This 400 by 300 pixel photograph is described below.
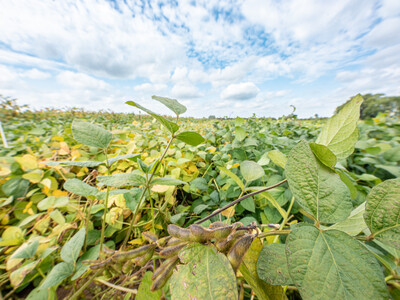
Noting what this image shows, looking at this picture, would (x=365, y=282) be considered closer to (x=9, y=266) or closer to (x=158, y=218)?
(x=158, y=218)

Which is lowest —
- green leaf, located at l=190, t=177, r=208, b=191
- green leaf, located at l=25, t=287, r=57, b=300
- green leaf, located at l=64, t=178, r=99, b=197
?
green leaf, located at l=25, t=287, r=57, b=300

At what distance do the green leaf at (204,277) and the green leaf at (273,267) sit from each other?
0.05 metres

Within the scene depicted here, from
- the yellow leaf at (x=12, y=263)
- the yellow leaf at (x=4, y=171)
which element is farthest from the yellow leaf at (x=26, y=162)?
the yellow leaf at (x=12, y=263)

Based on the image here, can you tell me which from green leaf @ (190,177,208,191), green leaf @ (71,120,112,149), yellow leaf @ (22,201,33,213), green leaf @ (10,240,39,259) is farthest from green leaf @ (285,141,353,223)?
yellow leaf @ (22,201,33,213)

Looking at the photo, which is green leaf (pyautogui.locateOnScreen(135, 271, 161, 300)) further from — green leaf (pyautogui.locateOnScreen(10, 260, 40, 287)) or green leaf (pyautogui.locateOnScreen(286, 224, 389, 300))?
green leaf (pyautogui.locateOnScreen(10, 260, 40, 287))

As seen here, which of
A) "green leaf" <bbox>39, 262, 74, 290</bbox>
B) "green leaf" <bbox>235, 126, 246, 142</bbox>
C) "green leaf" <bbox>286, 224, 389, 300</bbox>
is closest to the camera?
"green leaf" <bbox>286, 224, 389, 300</bbox>

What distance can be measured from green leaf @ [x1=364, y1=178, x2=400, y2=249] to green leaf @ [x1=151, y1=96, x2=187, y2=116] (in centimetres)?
35

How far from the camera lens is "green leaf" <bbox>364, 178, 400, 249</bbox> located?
8.3 inches

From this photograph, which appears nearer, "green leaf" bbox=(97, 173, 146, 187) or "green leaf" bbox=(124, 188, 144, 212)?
"green leaf" bbox=(97, 173, 146, 187)

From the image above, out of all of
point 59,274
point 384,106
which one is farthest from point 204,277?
point 384,106

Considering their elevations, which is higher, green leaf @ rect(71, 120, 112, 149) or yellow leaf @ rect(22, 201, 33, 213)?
green leaf @ rect(71, 120, 112, 149)

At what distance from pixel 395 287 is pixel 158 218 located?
672 mm

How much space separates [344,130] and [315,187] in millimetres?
153

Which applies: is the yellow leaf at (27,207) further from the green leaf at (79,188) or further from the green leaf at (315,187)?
the green leaf at (315,187)
